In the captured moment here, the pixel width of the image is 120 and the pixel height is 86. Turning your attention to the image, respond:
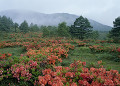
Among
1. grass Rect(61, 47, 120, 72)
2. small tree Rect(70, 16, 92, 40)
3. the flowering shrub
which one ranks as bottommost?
grass Rect(61, 47, 120, 72)

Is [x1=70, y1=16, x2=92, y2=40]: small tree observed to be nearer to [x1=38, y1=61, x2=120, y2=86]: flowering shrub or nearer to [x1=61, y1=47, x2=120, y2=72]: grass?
[x1=61, y1=47, x2=120, y2=72]: grass

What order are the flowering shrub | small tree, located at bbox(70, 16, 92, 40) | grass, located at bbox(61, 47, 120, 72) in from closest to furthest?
the flowering shrub → grass, located at bbox(61, 47, 120, 72) → small tree, located at bbox(70, 16, 92, 40)

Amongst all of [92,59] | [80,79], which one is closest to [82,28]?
[92,59]

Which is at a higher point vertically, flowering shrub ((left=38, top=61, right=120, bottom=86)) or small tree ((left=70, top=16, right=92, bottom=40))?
small tree ((left=70, top=16, right=92, bottom=40))

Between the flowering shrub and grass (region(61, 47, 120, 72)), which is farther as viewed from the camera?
grass (region(61, 47, 120, 72))

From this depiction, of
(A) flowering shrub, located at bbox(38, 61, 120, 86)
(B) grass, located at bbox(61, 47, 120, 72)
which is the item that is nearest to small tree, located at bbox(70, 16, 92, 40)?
(B) grass, located at bbox(61, 47, 120, 72)

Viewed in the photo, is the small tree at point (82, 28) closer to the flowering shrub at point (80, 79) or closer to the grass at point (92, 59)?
the grass at point (92, 59)

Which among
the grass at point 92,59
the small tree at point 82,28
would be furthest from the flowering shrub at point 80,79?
the small tree at point 82,28

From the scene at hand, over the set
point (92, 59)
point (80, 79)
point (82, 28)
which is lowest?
point (92, 59)

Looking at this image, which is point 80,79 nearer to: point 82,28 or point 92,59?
point 92,59

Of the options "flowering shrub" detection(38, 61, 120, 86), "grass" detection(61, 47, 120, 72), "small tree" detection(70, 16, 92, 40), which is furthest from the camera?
"small tree" detection(70, 16, 92, 40)

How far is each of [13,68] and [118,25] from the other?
2378 centimetres

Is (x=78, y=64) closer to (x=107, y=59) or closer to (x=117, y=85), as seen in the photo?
(x=117, y=85)

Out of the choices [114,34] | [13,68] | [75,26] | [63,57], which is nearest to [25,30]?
[75,26]
